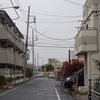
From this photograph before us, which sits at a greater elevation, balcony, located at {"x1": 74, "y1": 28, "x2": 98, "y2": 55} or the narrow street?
balcony, located at {"x1": 74, "y1": 28, "x2": 98, "y2": 55}

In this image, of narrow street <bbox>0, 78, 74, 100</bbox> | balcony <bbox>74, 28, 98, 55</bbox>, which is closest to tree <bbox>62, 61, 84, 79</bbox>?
narrow street <bbox>0, 78, 74, 100</bbox>

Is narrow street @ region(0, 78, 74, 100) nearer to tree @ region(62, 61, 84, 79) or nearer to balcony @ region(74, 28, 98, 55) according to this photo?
tree @ region(62, 61, 84, 79)

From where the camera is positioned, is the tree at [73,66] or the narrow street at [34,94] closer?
the narrow street at [34,94]

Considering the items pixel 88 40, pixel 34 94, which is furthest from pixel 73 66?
pixel 34 94

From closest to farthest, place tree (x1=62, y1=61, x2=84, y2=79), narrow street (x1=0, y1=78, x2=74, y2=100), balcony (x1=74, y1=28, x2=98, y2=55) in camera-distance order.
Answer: narrow street (x1=0, y1=78, x2=74, y2=100), balcony (x1=74, y1=28, x2=98, y2=55), tree (x1=62, y1=61, x2=84, y2=79)

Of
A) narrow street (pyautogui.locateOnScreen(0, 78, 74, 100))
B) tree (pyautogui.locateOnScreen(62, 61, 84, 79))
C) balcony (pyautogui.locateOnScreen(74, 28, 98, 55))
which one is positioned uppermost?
balcony (pyautogui.locateOnScreen(74, 28, 98, 55))

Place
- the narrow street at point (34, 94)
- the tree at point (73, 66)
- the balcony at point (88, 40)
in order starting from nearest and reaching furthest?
the narrow street at point (34, 94) < the balcony at point (88, 40) < the tree at point (73, 66)

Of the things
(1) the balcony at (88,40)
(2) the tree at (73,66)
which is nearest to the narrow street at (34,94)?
(2) the tree at (73,66)

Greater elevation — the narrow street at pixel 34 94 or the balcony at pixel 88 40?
the balcony at pixel 88 40

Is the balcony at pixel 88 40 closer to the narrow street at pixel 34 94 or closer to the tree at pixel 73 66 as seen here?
the narrow street at pixel 34 94

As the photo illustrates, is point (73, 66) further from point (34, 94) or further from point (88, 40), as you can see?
point (34, 94)

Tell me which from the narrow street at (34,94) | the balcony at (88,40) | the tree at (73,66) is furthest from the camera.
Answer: the tree at (73,66)

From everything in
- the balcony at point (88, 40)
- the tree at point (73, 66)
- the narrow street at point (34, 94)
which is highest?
the balcony at point (88, 40)

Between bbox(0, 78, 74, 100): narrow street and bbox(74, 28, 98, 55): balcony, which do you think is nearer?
bbox(0, 78, 74, 100): narrow street
